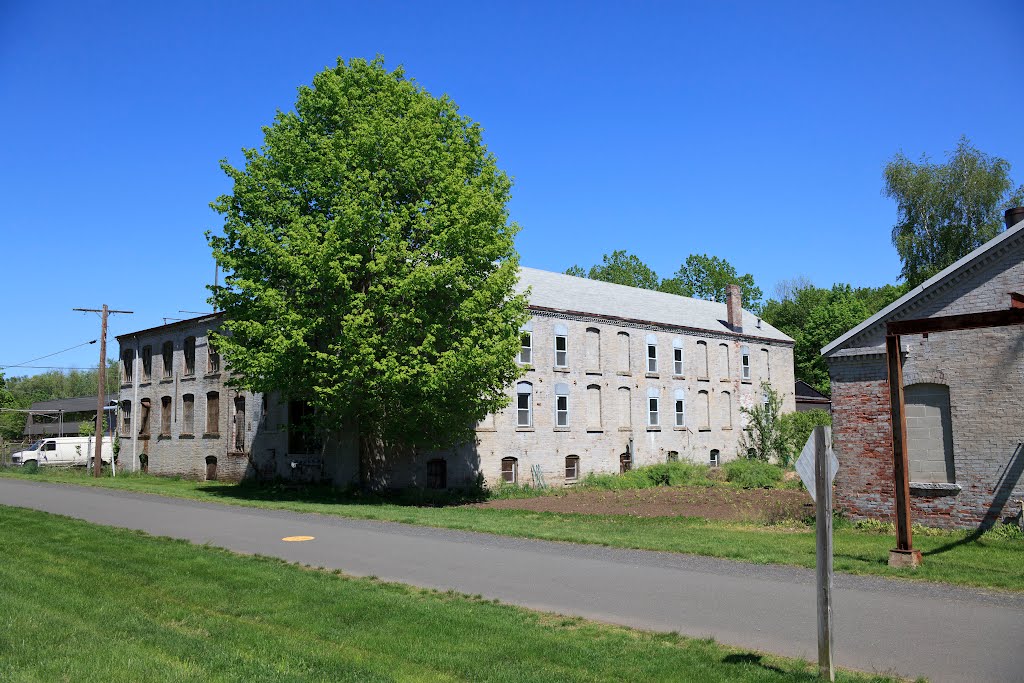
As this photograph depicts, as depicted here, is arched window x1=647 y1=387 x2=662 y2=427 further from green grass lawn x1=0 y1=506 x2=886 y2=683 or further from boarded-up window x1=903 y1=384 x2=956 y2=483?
green grass lawn x1=0 y1=506 x2=886 y2=683

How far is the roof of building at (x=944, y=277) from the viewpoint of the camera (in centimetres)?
1652

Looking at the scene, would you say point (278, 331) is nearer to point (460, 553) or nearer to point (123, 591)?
point (460, 553)

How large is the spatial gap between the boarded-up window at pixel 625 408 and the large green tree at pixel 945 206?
18.1 meters

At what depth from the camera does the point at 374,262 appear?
2333 centimetres

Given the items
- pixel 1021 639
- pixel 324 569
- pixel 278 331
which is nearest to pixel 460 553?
pixel 324 569

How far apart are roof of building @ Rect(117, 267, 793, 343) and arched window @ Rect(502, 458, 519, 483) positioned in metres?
6.69

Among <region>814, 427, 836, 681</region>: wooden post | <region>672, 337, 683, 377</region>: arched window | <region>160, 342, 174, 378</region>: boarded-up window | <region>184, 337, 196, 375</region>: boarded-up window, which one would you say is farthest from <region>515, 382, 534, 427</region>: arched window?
<region>814, 427, 836, 681</region>: wooden post

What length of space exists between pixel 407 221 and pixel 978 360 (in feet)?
51.8

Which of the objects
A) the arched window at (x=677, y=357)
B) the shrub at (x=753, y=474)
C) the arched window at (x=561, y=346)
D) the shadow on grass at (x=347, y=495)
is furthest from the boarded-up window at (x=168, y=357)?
the shrub at (x=753, y=474)

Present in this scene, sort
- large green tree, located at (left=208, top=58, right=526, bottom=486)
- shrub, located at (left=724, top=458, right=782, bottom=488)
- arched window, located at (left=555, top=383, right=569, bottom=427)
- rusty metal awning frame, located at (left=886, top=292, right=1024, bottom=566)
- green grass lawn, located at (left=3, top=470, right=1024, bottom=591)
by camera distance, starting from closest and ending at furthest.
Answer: green grass lawn, located at (left=3, top=470, right=1024, bottom=591), rusty metal awning frame, located at (left=886, top=292, right=1024, bottom=566), large green tree, located at (left=208, top=58, right=526, bottom=486), shrub, located at (left=724, top=458, right=782, bottom=488), arched window, located at (left=555, top=383, right=569, bottom=427)

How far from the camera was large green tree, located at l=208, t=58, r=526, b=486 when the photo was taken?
23391 mm

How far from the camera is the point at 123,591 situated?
A: 1031cm

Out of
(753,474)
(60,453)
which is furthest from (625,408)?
(60,453)

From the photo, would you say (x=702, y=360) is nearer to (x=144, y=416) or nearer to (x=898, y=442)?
(x=898, y=442)
